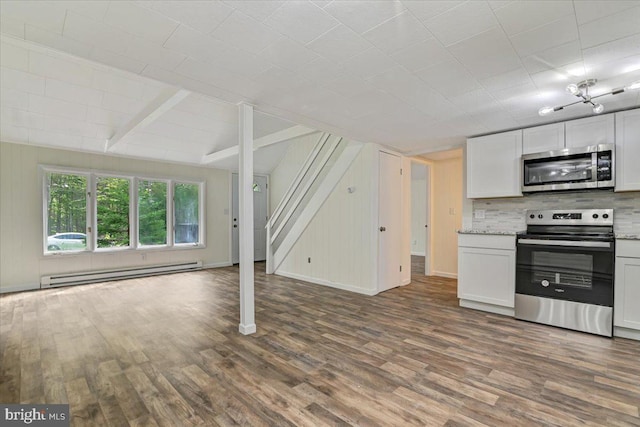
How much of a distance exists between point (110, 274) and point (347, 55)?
581 cm

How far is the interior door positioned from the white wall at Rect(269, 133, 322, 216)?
2.13 meters

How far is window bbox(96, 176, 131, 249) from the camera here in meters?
5.57

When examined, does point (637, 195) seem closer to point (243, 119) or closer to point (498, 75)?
point (498, 75)

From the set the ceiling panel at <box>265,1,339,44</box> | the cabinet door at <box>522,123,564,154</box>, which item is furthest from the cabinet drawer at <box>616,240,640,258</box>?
the ceiling panel at <box>265,1,339,44</box>

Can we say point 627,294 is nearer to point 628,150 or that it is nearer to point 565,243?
point 565,243

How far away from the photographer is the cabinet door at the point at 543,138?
3.34m

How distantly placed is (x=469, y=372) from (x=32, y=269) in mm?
6472

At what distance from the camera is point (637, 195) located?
3.12 m

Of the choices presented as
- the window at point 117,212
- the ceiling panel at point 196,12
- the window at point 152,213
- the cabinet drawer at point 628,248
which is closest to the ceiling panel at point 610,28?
the cabinet drawer at point 628,248

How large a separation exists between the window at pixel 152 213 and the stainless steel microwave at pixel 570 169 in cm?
650

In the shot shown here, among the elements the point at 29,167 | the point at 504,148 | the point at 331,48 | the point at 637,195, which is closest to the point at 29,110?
the point at 29,167

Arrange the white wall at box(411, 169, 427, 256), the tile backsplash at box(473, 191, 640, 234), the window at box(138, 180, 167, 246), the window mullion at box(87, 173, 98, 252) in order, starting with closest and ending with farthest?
the tile backsplash at box(473, 191, 640, 234), the window mullion at box(87, 173, 98, 252), the window at box(138, 180, 167, 246), the white wall at box(411, 169, 427, 256)

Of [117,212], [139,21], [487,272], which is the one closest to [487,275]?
[487,272]

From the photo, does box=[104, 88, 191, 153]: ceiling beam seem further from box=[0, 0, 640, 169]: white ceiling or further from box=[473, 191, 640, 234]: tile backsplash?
box=[473, 191, 640, 234]: tile backsplash
